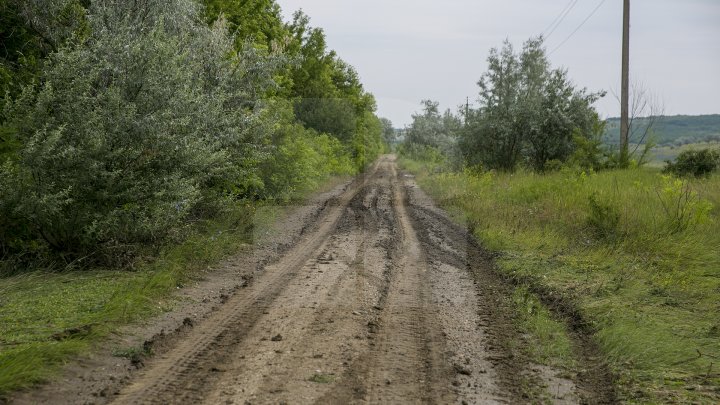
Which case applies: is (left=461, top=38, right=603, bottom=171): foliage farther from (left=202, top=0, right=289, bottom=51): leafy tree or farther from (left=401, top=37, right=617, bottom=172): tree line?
(left=202, top=0, right=289, bottom=51): leafy tree

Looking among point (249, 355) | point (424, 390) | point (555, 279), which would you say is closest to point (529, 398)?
point (424, 390)

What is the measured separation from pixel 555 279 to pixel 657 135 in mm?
14526

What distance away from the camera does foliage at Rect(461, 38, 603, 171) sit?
1009 inches

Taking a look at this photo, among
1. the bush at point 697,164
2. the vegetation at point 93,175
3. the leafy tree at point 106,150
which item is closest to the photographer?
the vegetation at point 93,175

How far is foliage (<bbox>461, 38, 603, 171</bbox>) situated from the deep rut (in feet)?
55.6

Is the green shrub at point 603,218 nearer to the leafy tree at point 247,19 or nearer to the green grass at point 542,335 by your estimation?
the green grass at point 542,335

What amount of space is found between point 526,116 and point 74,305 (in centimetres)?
2241

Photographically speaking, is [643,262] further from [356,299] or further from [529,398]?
[529,398]

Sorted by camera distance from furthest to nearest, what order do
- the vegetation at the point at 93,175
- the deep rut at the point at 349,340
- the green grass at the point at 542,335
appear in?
the vegetation at the point at 93,175, the green grass at the point at 542,335, the deep rut at the point at 349,340

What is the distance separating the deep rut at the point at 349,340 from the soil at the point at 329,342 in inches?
0.6

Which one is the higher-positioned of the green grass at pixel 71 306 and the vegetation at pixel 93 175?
the vegetation at pixel 93 175

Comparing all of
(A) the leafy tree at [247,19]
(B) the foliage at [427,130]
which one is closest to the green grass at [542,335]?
(A) the leafy tree at [247,19]

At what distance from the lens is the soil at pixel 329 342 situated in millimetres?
4625

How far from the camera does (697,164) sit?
19.7 metres
